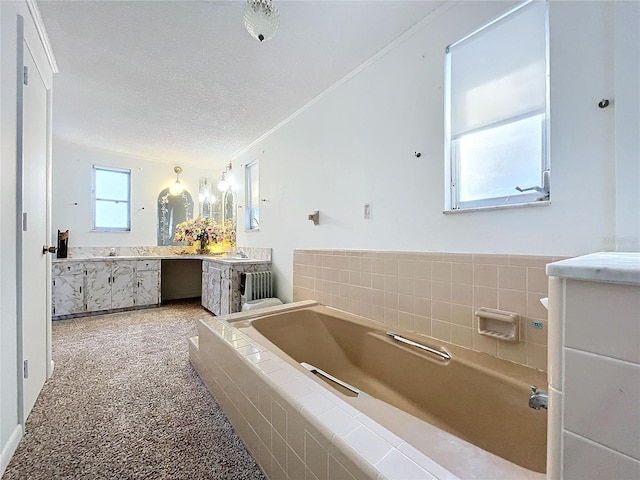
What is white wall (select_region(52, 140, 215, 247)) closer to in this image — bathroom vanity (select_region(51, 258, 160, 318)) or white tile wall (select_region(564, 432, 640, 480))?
bathroom vanity (select_region(51, 258, 160, 318))

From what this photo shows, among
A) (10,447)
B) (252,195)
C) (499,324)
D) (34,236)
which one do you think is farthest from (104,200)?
(499,324)

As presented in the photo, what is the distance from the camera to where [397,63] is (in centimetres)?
193

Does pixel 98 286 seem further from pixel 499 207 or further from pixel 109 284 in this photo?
pixel 499 207

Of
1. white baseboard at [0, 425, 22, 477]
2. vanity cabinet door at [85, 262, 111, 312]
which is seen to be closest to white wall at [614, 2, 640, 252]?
white baseboard at [0, 425, 22, 477]

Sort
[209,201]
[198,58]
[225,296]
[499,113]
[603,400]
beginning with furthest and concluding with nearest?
[209,201] < [225,296] < [198,58] < [499,113] < [603,400]

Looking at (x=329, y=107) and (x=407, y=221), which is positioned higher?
(x=329, y=107)

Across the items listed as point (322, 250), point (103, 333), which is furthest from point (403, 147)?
point (103, 333)

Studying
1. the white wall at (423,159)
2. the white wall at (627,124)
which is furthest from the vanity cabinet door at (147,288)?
the white wall at (627,124)

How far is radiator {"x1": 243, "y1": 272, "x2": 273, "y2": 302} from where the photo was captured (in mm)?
3123

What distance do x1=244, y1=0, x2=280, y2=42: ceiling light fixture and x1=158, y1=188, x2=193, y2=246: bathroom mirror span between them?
4.15 metres

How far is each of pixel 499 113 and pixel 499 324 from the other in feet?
3.71

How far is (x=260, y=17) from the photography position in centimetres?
137

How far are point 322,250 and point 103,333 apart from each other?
8.54 ft

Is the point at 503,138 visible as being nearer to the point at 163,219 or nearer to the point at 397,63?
the point at 397,63
